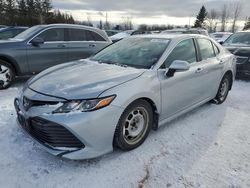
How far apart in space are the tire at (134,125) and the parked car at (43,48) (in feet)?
12.6

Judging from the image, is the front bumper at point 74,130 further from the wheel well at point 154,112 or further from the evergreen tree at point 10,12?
the evergreen tree at point 10,12

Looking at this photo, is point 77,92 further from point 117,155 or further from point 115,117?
point 117,155

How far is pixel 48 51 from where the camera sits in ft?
19.4

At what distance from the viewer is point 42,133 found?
251cm

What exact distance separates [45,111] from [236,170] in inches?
92.9

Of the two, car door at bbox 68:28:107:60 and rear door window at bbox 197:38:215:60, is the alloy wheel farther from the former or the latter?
car door at bbox 68:28:107:60

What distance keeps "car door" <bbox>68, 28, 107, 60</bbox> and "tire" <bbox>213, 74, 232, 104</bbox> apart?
12.5 ft

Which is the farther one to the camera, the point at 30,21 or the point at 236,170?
the point at 30,21

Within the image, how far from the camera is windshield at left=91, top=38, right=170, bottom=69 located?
3271mm

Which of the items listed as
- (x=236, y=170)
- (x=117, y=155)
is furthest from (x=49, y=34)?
(x=236, y=170)

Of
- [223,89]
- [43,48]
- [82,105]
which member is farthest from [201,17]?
[82,105]

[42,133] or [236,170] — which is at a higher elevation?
[42,133]

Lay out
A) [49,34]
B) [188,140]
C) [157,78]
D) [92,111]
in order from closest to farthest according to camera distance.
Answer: [92,111]
[157,78]
[188,140]
[49,34]

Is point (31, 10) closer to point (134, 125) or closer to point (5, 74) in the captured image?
point (5, 74)
